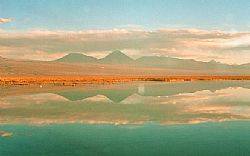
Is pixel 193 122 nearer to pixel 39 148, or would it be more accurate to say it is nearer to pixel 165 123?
pixel 165 123

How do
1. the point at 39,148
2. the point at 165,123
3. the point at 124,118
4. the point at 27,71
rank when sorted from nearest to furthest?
the point at 39,148 < the point at 165,123 < the point at 124,118 < the point at 27,71

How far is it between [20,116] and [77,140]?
20.6 ft

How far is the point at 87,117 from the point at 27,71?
133 metres

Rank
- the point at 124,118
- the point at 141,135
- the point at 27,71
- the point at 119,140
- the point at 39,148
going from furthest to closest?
1. the point at 27,71
2. the point at 124,118
3. the point at 141,135
4. the point at 119,140
5. the point at 39,148

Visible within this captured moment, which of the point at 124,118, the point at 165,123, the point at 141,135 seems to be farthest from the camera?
the point at 124,118

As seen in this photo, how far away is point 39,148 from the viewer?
10.8 m

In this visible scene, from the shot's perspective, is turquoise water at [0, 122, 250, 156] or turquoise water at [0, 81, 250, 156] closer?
turquoise water at [0, 122, 250, 156]

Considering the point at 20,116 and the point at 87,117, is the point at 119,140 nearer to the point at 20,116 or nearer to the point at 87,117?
the point at 87,117

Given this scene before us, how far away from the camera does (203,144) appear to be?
1141cm

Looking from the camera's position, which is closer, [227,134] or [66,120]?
[227,134]

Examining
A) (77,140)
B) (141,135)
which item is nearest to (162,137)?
(141,135)

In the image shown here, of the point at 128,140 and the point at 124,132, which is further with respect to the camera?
the point at 124,132

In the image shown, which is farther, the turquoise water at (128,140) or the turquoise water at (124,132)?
the turquoise water at (124,132)

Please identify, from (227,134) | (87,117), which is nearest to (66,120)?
(87,117)
